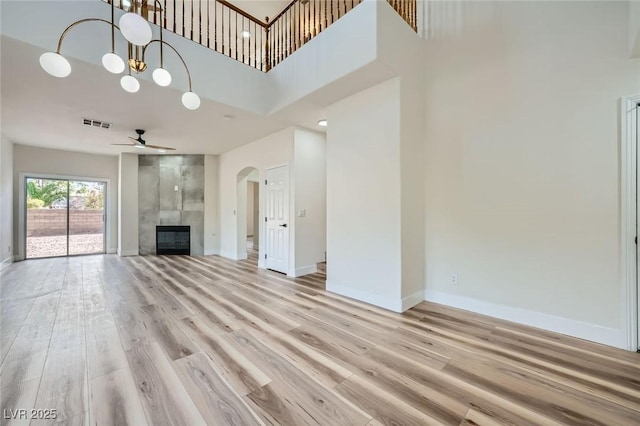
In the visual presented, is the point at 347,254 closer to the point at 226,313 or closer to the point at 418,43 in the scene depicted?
the point at 226,313

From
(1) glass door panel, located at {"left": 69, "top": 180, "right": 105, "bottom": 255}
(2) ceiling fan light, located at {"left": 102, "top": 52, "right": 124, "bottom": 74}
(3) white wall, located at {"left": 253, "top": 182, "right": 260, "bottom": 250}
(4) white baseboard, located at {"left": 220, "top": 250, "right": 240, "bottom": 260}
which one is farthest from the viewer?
(3) white wall, located at {"left": 253, "top": 182, "right": 260, "bottom": 250}

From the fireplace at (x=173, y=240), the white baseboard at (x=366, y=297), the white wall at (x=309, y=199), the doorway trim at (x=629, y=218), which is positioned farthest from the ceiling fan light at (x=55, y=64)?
the fireplace at (x=173, y=240)

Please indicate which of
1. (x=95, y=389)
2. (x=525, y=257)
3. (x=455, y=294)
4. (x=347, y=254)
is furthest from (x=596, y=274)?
(x=95, y=389)

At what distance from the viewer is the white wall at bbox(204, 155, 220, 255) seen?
757cm

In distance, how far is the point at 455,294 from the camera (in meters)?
3.35

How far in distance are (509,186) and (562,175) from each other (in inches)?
17.9

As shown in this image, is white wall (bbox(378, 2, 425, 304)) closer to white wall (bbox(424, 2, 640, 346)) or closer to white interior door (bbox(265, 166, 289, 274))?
white wall (bbox(424, 2, 640, 346))

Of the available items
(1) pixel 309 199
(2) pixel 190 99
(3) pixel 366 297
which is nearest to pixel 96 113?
(2) pixel 190 99

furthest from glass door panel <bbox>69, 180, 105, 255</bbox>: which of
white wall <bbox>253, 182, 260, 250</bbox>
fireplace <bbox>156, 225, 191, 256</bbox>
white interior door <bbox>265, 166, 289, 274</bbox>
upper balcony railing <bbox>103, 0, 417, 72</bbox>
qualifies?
white interior door <bbox>265, 166, 289, 274</bbox>

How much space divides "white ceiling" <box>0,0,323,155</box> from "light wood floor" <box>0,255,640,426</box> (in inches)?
117

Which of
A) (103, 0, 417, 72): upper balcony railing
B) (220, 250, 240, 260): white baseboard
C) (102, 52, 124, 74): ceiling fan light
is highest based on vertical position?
(103, 0, 417, 72): upper balcony railing

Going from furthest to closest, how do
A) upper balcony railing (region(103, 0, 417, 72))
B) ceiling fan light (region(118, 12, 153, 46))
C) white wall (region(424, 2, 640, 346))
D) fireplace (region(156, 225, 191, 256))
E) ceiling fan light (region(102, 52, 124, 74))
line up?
fireplace (region(156, 225, 191, 256)) → upper balcony railing (region(103, 0, 417, 72)) → white wall (region(424, 2, 640, 346)) → ceiling fan light (region(102, 52, 124, 74)) → ceiling fan light (region(118, 12, 153, 46))

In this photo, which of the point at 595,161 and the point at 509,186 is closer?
the point at 595,161

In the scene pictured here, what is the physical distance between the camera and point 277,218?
5391mm
